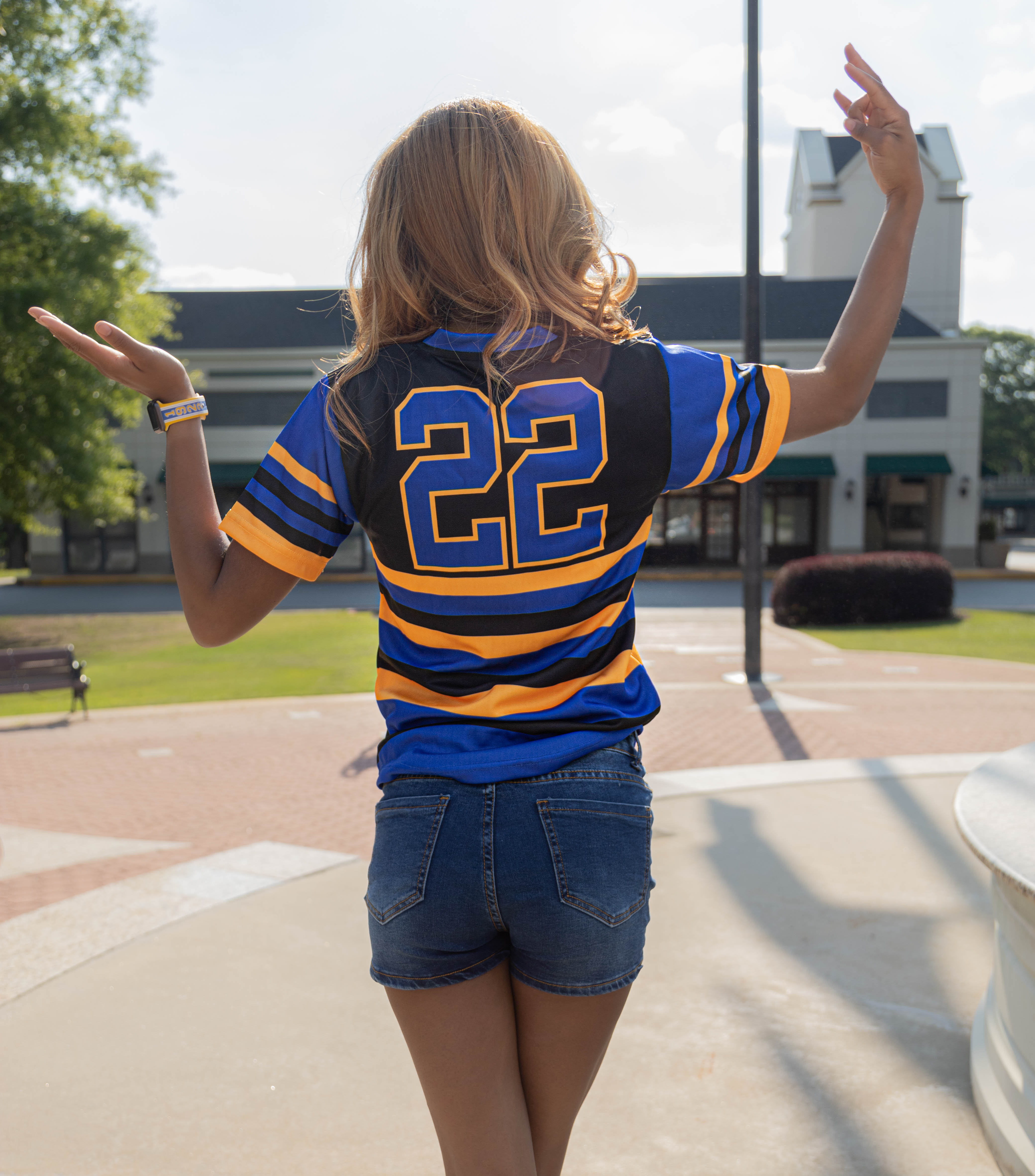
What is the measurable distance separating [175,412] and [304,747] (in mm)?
7066

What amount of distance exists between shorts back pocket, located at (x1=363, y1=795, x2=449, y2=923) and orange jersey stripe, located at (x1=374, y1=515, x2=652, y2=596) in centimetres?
26

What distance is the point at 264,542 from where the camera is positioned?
1353mm

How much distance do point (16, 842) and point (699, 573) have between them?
89.5 ft

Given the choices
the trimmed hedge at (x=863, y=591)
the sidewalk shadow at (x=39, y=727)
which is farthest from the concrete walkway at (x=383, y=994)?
the trimmed hedge at (x=863, y=591)

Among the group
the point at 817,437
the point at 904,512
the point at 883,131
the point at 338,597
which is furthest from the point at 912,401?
the point at 883,131

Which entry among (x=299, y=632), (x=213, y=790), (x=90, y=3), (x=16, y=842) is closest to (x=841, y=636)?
(x=299, y=632)

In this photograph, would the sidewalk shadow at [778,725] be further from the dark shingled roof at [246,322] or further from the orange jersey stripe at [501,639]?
the dark shingled roof at [246,322]

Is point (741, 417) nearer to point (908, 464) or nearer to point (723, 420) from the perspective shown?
point (723, 420)

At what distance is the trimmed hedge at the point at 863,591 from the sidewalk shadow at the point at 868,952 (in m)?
14.9

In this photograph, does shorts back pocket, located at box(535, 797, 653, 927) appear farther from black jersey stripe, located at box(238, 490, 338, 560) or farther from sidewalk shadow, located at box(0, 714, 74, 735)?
sidewalk shadow, located at box(0, 714, 74, 735)

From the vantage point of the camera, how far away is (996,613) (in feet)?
66.5

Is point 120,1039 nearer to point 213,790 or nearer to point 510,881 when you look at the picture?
point 510,881

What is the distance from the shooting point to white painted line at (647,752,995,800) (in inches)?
235

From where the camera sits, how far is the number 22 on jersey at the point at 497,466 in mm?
1255
